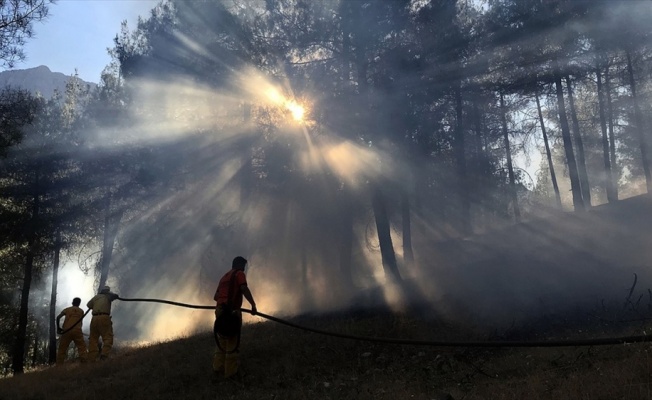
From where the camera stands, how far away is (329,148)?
1537cm

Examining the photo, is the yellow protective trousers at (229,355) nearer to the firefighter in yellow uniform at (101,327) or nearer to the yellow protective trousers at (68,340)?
the firefighter in yellow uniform at (101,327)

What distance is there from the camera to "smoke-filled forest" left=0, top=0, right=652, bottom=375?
13.5 meters

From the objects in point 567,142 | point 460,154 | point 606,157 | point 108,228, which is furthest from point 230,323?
point 606,157

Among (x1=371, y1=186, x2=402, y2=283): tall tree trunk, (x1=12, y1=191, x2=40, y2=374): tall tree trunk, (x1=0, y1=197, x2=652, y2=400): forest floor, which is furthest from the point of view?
(x1=12, y1=191, x2=40, y2=374): tall tree trunk

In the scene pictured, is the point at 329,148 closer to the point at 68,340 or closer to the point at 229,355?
the point at 229,355

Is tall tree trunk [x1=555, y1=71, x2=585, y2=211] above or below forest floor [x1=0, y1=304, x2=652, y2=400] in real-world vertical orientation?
above

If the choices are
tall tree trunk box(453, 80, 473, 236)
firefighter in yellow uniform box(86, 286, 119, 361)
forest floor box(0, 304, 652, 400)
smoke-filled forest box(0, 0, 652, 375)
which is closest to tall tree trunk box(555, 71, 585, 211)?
smoke-filled forest box(0, 0, 652, 375)

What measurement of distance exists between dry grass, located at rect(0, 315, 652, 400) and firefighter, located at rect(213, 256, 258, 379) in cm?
29

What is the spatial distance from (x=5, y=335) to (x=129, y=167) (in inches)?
575

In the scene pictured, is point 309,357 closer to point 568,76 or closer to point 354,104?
point 354,104

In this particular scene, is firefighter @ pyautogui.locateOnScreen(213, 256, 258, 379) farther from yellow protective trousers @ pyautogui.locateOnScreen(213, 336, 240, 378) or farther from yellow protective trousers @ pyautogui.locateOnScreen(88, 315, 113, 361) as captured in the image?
yellow protective trousers @ pyautogui.locateOnScreen(88, 315, 113, 361)

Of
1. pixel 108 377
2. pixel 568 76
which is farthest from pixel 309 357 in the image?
pixel 568 76

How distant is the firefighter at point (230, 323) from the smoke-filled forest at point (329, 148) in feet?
16.2

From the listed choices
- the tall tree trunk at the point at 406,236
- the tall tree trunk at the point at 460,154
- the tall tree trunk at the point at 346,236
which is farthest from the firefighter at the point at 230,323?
the tall tree trunk at the point at 460,154
